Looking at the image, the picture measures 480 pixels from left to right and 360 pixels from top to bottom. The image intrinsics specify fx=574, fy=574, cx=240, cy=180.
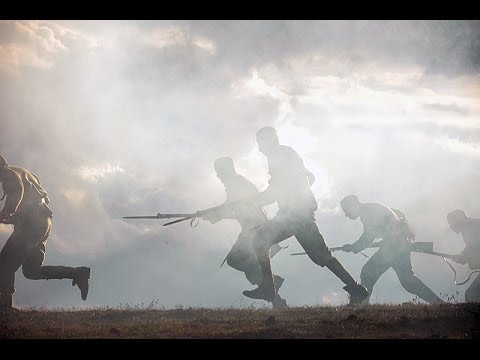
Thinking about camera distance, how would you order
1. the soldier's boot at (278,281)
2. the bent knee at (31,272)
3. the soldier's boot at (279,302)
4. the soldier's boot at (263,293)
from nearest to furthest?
1. the soldier's boot at (263,293)
2. the soldier's boot at (279,302)
3. the bent knee at (31,272)
4. the soldier's boot at (278,281)

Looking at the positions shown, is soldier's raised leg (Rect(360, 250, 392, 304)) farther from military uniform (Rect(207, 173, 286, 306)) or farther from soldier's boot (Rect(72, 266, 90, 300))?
soldier's boot (Rect(72, 266, 90, 300))

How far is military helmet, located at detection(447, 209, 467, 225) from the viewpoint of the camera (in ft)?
41.7

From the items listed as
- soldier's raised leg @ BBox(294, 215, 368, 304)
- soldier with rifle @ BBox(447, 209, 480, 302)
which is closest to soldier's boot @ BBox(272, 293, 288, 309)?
soldier's raised leg @ BBox(294, 215, 368, 304)

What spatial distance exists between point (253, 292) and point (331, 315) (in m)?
1.88

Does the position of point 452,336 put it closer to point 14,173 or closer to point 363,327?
point 363,327

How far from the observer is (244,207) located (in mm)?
11500

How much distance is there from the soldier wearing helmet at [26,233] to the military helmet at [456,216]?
788 centimetres

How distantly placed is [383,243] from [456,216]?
6.33ft

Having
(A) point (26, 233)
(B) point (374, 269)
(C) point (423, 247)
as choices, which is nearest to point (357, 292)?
(B) point (374, 269)

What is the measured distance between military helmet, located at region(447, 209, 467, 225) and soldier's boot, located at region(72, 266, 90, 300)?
788cm

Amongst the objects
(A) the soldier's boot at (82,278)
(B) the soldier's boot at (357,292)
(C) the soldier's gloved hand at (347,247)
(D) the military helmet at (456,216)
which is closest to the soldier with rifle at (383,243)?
(C) the soldier's gloved hand at (347,247)

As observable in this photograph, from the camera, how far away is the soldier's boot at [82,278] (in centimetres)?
1135

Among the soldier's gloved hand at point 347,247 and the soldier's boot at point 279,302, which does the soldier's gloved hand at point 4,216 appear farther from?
the soldier's gloved hand at point 347,247

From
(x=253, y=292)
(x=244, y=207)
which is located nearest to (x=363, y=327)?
(x=253, y=292)
